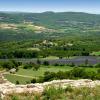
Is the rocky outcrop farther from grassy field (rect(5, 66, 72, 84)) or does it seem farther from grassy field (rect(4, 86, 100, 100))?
grassy field (rect(5, 66, 72, 84))

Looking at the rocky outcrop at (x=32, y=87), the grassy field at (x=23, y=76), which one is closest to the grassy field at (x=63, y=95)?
the rocky outcrop at (x=32, y=87)

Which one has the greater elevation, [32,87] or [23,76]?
[32,87]

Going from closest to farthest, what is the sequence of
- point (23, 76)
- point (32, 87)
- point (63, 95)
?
point (63, 95), point (32, 87), point (23, 76)

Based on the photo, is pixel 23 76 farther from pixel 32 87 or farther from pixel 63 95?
pixel 63 95

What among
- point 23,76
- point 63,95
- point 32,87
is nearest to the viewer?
point 63,95

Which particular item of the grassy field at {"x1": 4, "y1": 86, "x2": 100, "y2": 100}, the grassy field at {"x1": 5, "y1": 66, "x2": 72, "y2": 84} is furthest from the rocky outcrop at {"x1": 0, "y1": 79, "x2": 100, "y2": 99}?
the grassy field at {"x1": 5, "y1": 66, "x2": 72, "y2": 84}

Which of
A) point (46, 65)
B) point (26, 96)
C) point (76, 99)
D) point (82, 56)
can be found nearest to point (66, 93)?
point (76, 99)

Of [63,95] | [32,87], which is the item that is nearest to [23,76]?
[32,87]

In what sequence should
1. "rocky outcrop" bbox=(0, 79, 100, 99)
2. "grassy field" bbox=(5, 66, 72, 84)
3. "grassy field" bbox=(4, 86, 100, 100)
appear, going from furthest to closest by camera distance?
1. "grassy field" bbox=(5, 66, 72, 84)
2. "rocky outcrop" bbox=(0, 79, 100, 99)
3. "grassy field" bbox=(4, 86, 100, 100)

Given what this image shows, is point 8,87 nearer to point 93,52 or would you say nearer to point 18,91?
point 18,91

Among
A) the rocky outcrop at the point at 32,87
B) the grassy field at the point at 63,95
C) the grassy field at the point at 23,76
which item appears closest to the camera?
the grassy field at the point at 63,95

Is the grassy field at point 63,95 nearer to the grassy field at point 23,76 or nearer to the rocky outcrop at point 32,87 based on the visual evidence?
the rocky outcrop at point 32,87
